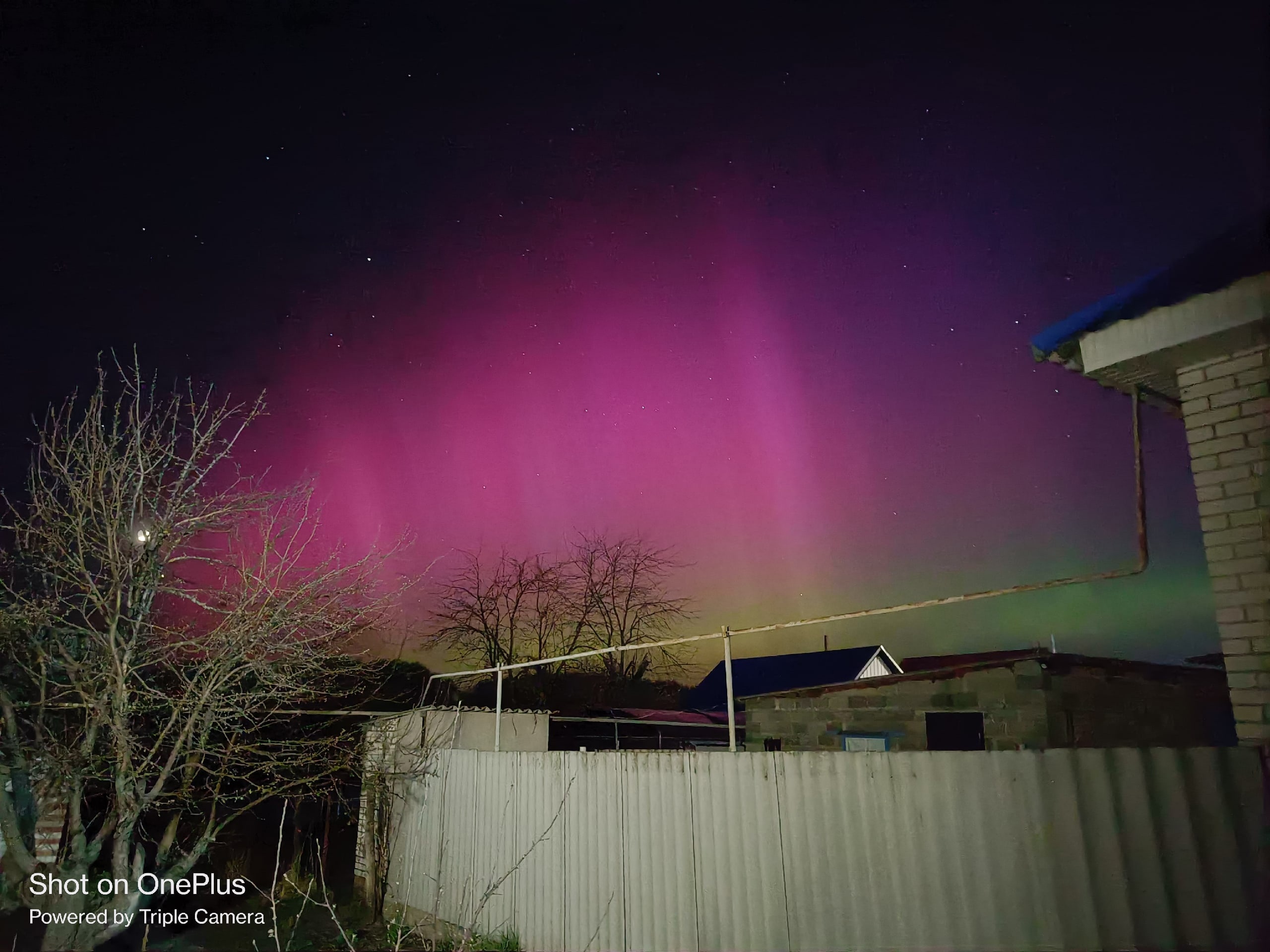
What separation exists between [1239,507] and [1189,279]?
134cm

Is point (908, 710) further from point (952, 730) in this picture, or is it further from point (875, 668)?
point (875, 668)

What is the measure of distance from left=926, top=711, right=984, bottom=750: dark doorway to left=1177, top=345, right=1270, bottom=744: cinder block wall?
8.18m

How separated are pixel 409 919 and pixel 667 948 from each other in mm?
4255

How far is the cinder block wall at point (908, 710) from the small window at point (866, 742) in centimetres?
9

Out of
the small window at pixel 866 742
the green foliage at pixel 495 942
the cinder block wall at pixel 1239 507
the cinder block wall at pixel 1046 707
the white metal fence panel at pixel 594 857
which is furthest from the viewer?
the small window at pixel 866 742

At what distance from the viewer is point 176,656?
7.32 m

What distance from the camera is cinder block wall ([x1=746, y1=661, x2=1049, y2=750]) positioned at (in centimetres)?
1054

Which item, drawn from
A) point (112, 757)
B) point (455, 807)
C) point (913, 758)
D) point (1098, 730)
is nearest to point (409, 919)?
point (455, 807)

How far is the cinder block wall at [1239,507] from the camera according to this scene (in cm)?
395

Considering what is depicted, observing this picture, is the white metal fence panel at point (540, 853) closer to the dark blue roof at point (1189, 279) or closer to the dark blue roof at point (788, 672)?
the dark blue roof at point (1189, 279)

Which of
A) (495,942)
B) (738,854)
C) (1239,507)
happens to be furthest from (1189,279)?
(495,942)

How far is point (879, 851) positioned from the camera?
14.6ft

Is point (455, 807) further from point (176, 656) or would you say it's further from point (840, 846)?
point (840, 846)

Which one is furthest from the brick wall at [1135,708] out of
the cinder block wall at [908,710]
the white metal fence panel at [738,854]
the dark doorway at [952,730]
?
the white metal fence panel at [738,854]
